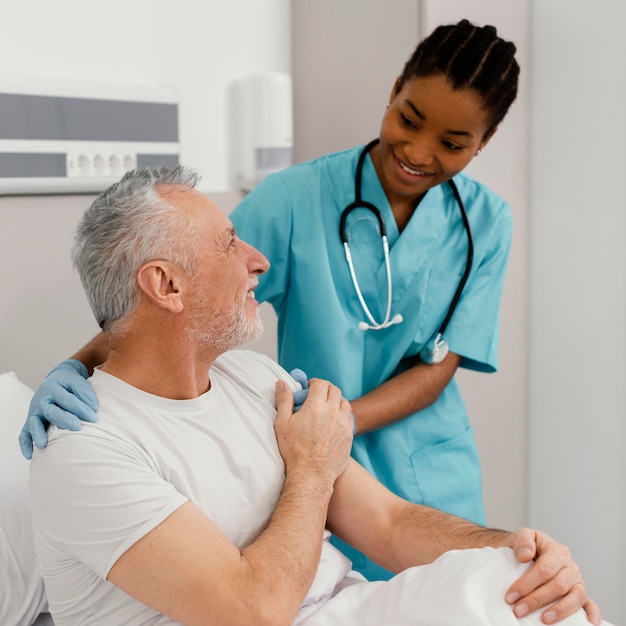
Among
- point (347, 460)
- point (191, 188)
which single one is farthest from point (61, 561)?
point (191, 188)

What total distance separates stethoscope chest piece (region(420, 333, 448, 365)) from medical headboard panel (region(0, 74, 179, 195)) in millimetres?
810

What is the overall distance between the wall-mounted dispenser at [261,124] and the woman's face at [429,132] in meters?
0.56

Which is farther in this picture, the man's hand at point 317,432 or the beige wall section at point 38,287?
the beige wall section at point 38,287

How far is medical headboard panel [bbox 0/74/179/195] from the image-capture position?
1.81m

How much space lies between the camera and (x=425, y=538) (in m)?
1.44

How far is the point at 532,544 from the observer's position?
1.29 m

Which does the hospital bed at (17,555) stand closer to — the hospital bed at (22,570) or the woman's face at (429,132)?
the hospital bed at (22,570)

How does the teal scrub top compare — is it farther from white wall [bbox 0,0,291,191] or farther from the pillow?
the pillow

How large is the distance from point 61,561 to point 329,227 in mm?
878

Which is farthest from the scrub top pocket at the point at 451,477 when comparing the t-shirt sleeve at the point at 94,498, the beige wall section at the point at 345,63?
the beige wall section at the point at 345,63

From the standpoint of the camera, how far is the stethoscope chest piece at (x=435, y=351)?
1.81 meters

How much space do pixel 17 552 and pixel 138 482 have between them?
0.42 meters

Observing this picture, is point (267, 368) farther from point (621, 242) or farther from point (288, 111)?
point (621, 242)

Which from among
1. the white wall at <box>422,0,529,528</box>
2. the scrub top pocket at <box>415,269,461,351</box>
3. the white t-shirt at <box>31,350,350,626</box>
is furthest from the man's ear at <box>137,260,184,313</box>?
the white wall at <box>422,0,529,528</box>
